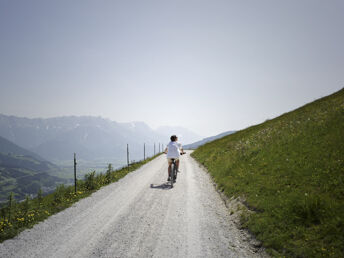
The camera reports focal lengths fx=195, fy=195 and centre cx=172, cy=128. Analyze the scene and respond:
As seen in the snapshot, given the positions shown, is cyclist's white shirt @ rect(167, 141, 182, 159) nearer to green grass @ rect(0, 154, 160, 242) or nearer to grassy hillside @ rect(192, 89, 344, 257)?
grassy hillside @ rect(192, 89, 344, 257)

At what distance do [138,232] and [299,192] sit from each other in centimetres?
620

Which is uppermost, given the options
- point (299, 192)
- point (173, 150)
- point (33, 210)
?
point (173, 150)

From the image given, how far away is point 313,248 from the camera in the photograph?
483cm

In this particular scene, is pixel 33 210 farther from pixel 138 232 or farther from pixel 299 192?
pixel 299 192

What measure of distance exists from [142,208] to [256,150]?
10.8 meters

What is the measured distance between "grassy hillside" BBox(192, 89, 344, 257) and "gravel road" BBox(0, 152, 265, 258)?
0.95m

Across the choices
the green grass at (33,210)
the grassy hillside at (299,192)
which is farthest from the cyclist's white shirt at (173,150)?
the green grass at (33,210)

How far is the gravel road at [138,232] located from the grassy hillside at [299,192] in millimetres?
949

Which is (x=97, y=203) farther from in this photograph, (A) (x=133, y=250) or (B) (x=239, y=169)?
(B) (x=239, y=169)

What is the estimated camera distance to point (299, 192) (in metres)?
7.51

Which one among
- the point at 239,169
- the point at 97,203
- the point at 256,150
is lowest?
the point at 97,203

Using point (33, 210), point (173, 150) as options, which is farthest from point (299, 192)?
point (33, 210)

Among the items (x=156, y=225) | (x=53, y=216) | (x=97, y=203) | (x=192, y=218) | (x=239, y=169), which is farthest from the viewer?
(x=239, y=169)

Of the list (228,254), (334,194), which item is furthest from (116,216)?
(334,194)
